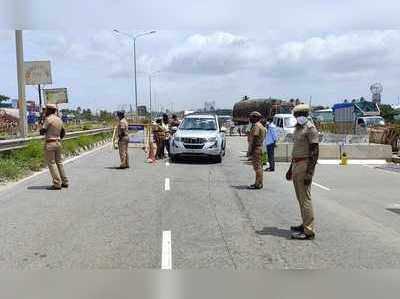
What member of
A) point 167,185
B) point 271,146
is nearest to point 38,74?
point 271,146

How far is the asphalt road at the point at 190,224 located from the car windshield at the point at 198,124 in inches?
278

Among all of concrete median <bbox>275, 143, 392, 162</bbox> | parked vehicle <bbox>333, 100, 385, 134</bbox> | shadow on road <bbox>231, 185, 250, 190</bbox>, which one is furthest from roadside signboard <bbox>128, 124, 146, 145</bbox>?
shadow on road <bbox>231, 185, 250, 190</bbox>

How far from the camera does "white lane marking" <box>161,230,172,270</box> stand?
6355mm

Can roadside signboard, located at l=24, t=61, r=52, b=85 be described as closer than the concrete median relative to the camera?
No

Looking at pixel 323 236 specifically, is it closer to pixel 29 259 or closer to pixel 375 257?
pixel 375 257

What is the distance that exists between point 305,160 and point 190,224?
7.17 ft

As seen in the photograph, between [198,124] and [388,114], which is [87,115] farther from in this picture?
[198,124]

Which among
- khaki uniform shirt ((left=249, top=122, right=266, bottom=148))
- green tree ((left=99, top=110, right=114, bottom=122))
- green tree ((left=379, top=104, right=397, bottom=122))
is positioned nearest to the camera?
khaki uniform shirt ((left=249, top=122, right=266, bottom=148))

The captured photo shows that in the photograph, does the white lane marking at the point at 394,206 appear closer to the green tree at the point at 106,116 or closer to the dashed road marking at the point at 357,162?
the dashed road marking at the point at 357,162

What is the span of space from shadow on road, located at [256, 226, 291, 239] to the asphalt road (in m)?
0.02

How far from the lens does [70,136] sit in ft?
86.8

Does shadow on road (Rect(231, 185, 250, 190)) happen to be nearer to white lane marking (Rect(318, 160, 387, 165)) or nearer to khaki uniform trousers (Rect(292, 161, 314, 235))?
khaki uniform trousers (Rect(292, 161, 314, 235))

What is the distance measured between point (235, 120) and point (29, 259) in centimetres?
5297

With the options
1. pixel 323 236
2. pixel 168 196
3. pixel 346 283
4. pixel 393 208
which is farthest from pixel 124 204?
pixel 346 283
